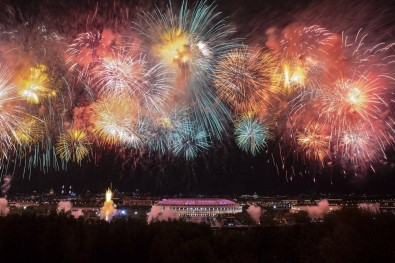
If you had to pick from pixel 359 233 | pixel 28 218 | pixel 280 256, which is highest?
pixel 28 218

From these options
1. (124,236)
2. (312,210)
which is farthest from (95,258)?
(312,210)

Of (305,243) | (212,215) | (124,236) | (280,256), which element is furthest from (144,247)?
(212,215)

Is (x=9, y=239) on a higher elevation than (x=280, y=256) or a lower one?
higher

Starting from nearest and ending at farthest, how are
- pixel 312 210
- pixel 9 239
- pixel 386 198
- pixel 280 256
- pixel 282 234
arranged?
pixel 9 239, pixel 280 256, pixel 282 234, pixel 312 210, pixel 386 198

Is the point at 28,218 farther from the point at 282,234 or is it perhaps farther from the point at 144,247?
the point at 282,234

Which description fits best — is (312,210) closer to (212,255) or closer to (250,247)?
(250,247)

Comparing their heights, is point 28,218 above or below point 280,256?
above

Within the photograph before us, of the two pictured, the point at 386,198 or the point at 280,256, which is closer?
the point at 280,256

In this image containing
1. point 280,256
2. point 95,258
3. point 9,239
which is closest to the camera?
point 9,239

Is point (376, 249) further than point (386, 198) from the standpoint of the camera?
No
